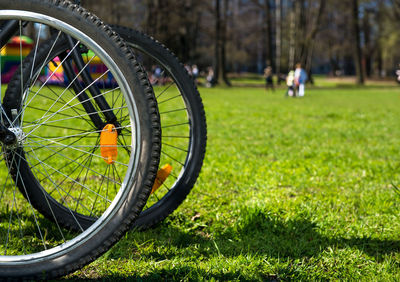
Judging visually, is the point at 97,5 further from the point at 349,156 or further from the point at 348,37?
the point at 348,37

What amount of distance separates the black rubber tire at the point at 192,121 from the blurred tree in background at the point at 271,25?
1329 centimetres

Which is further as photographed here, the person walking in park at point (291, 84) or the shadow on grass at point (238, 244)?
the person walking in park at point (291, 84)

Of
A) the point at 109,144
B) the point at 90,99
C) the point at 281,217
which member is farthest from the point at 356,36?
the point at 109,144

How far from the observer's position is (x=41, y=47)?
3059 millimetres

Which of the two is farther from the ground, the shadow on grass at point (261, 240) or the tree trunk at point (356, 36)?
the tree trunk at point (356, 36)

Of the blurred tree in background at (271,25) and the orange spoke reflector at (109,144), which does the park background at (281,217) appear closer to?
the orange spoke reflector at (109,144)

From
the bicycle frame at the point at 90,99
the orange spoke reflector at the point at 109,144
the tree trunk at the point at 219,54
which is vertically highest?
the tree trunk at the point at 219,54

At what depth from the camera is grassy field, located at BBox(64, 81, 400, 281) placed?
2.64 meters

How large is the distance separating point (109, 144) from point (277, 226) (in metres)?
1.53

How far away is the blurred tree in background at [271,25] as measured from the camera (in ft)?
123

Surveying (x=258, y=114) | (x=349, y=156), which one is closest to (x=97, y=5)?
(x=258, y=114)

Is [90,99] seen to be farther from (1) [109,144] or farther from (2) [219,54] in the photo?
(2) [219,54]

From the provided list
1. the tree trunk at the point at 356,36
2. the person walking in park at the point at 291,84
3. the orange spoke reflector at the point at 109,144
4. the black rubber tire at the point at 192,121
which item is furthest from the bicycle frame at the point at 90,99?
the tree trunk at the point at 356,36

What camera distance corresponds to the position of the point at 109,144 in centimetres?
249
